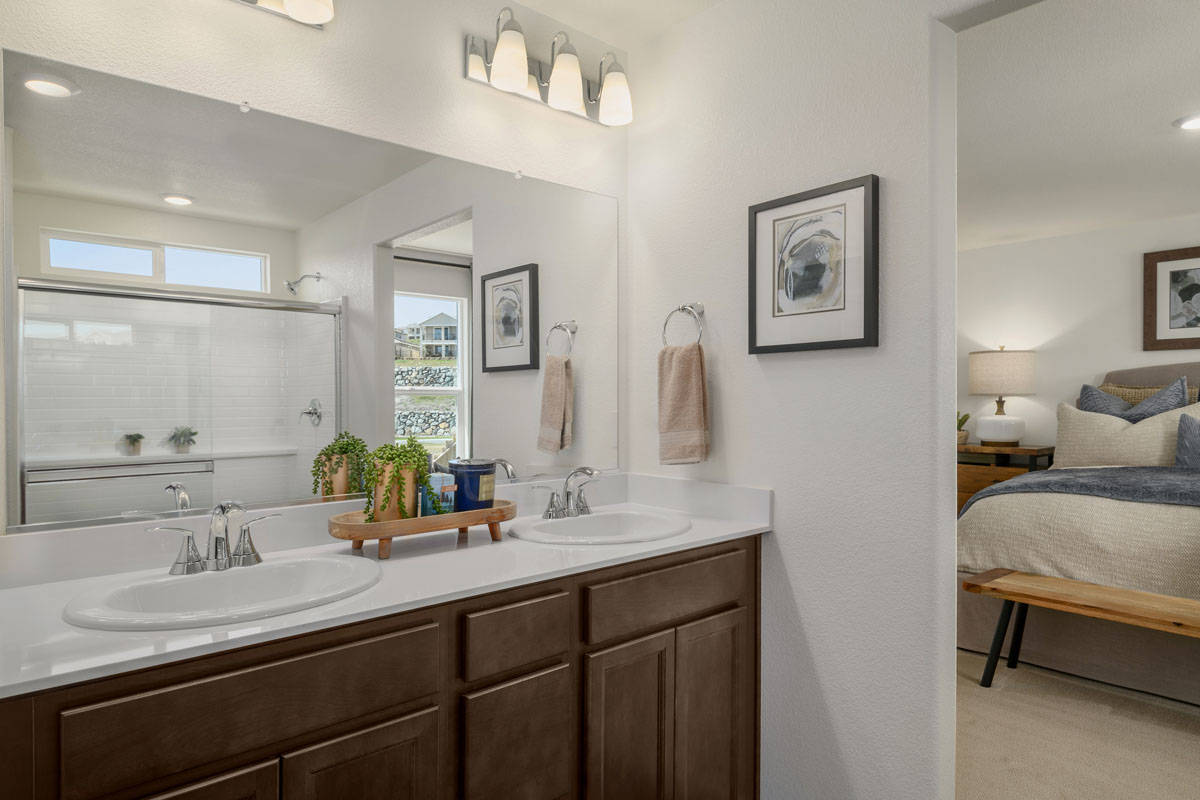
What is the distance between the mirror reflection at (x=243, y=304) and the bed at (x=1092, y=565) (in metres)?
2.00

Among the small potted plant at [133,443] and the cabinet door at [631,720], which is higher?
the small potted plant at [133,443]

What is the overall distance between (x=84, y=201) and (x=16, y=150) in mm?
140

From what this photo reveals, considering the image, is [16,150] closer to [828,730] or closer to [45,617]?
[45,617]

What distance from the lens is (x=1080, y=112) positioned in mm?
2986

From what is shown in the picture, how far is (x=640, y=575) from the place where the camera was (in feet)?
5.71

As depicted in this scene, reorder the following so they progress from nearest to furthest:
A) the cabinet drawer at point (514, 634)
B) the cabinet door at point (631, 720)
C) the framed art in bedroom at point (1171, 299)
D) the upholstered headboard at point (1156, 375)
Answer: the cabinet drawer at point (514, 634) → the cabinet door at point (631, 720) → the upholstered headboard at point (1156, 375) → the framed art in bedroom at point (1171, 299)

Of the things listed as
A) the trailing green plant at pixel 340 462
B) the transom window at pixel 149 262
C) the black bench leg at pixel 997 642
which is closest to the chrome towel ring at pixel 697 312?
the trailing green plant at pixel 340 462

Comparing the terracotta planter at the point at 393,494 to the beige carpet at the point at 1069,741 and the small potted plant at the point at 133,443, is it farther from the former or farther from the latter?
the beige carpet at the point at 1069,741

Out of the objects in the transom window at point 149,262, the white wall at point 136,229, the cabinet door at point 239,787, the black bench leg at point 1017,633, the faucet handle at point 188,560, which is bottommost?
the black bench leg at point 1017,633

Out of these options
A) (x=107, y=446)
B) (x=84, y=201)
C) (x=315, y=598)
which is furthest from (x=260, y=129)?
(x=315, y=598)

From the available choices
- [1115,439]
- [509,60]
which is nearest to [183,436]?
[509,60]

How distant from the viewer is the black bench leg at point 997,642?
2965 mm

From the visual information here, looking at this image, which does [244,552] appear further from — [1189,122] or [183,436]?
[1189,122]

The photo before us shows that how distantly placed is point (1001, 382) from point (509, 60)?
15.2ft
